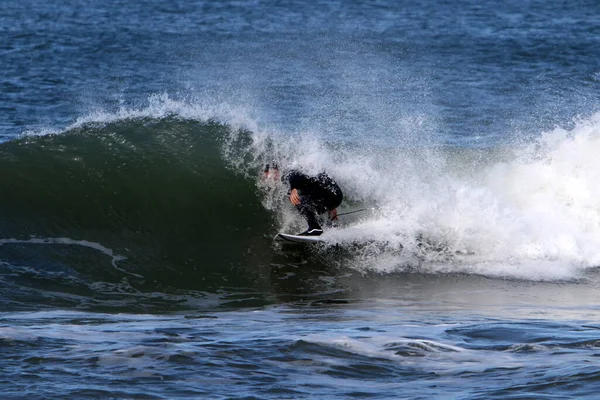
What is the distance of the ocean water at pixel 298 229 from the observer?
7785mm

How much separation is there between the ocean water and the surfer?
0.28m

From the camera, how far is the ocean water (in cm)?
779

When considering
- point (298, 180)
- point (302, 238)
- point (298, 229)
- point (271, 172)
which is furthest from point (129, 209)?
point (302, 238)

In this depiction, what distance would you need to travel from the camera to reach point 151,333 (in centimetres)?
879

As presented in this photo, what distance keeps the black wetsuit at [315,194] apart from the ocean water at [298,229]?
32cm

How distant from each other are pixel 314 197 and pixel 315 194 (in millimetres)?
51

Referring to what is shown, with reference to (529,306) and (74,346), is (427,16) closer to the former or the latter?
(529,306)

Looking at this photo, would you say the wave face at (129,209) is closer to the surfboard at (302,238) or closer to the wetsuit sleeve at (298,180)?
the surfboard at (302,238)

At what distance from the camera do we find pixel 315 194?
1291 cm

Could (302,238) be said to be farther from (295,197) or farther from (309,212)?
(295,197)

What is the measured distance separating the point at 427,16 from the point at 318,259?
27.9m

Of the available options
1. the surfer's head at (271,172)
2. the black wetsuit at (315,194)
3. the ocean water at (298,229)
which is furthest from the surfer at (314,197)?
the surfer's head at (271,172)

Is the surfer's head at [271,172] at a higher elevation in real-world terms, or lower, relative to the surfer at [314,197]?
higher

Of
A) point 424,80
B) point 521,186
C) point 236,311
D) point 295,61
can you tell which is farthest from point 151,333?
point 295,61
